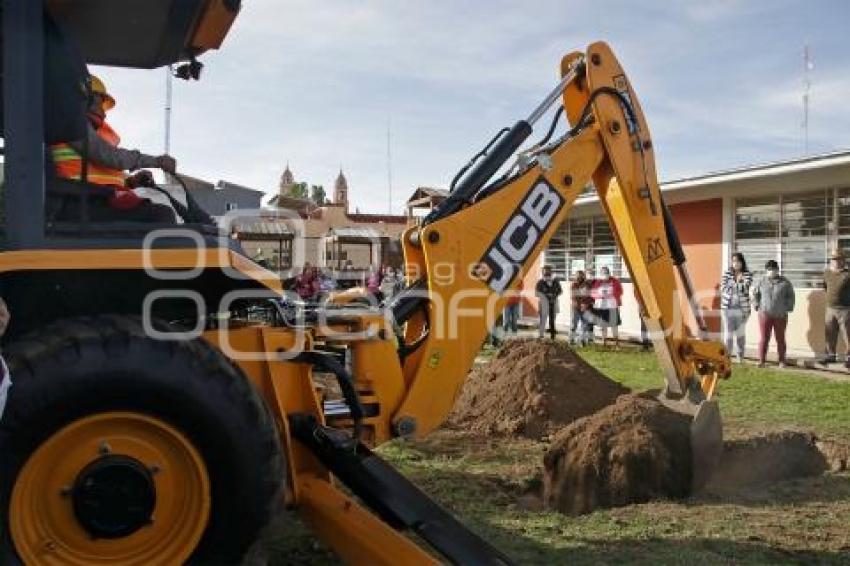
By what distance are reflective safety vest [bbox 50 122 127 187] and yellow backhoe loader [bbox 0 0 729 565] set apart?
0.07 meters

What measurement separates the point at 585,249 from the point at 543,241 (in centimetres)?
1585

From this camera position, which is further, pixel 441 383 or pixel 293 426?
pixel 441 383

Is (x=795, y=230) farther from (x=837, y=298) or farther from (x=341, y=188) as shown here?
(x=341, y=188)

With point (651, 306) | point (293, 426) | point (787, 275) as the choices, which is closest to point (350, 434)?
point (293, 426)

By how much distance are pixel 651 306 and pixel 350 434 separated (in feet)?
7.33

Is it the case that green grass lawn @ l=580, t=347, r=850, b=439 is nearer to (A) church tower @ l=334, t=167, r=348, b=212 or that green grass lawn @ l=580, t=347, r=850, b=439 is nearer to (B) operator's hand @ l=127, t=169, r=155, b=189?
(B) operator's hand @ l=127, t=169, r=155, b=189

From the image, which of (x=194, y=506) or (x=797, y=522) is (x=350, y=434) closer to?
(x=194, y=506)

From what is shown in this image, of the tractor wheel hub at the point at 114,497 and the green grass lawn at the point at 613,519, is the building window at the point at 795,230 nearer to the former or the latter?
the green grass lawn at the point at 613,519

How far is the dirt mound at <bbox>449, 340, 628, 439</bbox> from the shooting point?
8242 mm

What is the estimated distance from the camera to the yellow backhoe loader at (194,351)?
10.6 ft

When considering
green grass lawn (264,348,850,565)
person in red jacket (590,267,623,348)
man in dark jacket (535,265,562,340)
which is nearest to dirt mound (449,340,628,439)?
green grass lawn (264,348,850,565)

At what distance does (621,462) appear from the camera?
5.78 meters

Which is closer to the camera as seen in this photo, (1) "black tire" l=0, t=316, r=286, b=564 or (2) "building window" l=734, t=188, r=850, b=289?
(1) "black tire" l=0, t=316, r=286, b=564

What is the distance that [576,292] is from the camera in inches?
670
